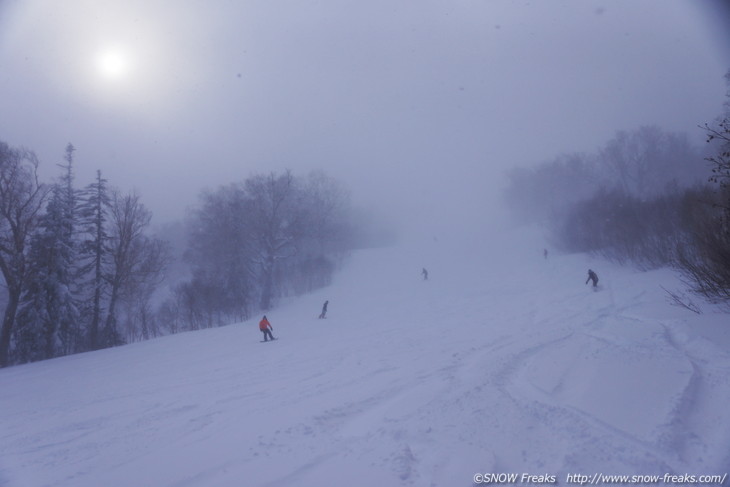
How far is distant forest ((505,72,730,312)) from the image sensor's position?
8646 millimetres

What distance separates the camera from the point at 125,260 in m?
24.0

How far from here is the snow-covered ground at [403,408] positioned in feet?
13.4

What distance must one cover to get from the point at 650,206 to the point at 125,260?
4219 cm

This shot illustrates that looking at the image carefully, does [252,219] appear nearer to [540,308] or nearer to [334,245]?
[334,245]

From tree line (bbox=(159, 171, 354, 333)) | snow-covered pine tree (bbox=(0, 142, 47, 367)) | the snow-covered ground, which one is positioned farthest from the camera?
tree line (bbox=(159, 171, 354, 333))

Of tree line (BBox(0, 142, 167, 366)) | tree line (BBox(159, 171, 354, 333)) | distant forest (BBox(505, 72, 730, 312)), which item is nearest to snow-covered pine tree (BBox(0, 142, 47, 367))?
tree line (BBox(0, 142, 167, 366))

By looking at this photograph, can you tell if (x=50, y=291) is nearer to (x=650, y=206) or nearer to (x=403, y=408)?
(x=403, y=408)

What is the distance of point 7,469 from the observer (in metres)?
5.05

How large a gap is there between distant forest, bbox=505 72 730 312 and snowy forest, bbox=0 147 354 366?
27943 mm

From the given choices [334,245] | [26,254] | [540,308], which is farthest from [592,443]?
[334,245]

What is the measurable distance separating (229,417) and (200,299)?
28.0 metres

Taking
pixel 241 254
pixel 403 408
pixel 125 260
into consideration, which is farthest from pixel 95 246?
pixel 403 408

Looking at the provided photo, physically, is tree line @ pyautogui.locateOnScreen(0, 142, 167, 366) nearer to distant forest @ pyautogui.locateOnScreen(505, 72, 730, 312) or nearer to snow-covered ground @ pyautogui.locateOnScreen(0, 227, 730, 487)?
snow-covered ground @ pyautogui.locateOnScreen(0, 227, 730, 487)

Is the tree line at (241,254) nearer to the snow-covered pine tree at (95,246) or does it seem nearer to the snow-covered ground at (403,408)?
the snow-covered pine tree at (95,246)
